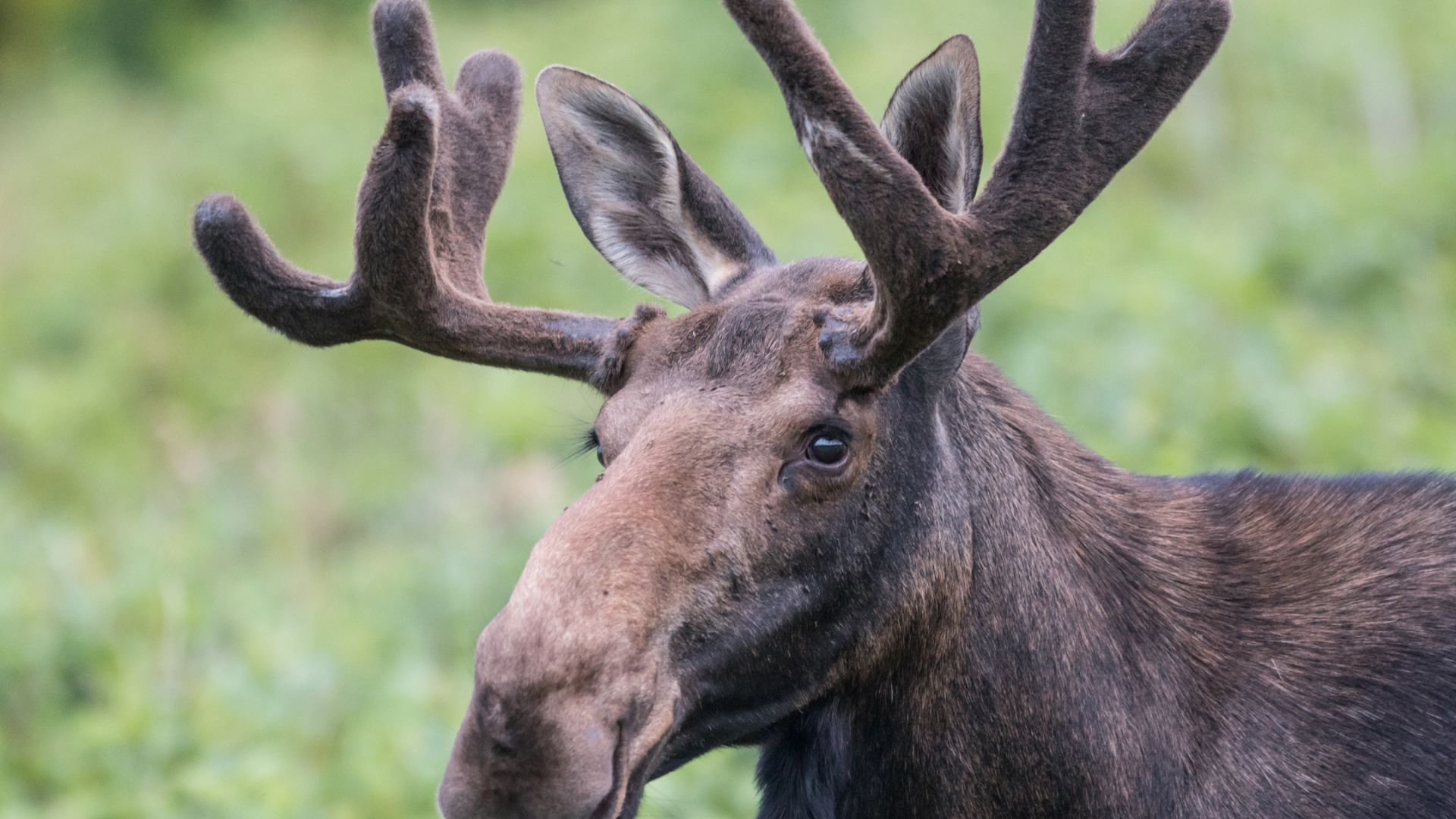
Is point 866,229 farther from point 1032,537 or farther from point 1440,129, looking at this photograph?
point 1440,129

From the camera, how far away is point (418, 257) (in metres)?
3.37

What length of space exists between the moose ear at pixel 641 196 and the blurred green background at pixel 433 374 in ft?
1.35

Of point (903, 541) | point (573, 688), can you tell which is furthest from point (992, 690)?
point (573, 688)

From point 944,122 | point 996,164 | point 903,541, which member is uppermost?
point 944,122

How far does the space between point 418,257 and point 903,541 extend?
111 cm

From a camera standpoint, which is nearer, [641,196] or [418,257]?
[418,257]

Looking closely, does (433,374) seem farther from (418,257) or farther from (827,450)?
(827,450)

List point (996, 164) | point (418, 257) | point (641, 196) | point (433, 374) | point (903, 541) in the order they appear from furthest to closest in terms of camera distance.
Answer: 1. point (433, 374)
2. point (641, 196)
3. point (418, 257)
4. point (903, 541)
5. point (996, 164)

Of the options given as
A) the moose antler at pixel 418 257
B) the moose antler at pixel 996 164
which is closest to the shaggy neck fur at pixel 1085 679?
the moose antler at pixel 996 164

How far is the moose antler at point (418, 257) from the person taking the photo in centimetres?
326

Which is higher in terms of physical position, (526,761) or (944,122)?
(944,122)

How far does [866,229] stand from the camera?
289cm

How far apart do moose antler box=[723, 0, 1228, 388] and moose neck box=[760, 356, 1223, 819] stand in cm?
36

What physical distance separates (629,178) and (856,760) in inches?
53.8
